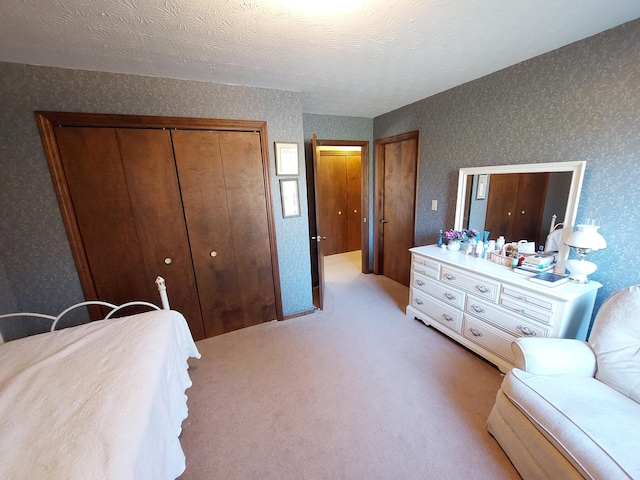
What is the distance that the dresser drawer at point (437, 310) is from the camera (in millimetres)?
2225

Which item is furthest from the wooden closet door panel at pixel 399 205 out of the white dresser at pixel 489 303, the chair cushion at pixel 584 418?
the chair cushion at pixel 584 418

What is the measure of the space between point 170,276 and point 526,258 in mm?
3036

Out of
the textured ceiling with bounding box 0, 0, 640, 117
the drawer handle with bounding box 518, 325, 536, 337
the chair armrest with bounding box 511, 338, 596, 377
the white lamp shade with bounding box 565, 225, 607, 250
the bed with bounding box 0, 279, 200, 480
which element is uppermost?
the textured ceiling with bounding box 0, 0, 640, 117

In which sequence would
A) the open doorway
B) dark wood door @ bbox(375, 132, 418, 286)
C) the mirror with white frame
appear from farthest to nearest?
the open doorway < dark wood door @ bbox(375, 132, 418, 286) < the mirror with white frame

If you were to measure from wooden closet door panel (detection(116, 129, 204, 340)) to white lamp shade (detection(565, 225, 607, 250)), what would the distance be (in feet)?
9.70

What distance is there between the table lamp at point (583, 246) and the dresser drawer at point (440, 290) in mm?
715

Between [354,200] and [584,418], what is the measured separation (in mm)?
4376

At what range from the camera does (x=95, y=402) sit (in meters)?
1.03

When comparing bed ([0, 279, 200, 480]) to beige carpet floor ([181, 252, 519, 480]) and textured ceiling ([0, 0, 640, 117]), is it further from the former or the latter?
textured ceiling ([0, 0, 640, 117])

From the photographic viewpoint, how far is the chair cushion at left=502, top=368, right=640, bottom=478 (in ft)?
3.02

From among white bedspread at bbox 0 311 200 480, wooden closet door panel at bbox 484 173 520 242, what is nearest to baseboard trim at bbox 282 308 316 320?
white bedspread at bbox 0 311 200 480

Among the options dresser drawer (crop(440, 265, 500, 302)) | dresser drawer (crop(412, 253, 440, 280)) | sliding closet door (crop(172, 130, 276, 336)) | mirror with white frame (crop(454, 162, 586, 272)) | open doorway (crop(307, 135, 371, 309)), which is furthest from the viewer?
open doorway (crop(307, 135, 371, 309))

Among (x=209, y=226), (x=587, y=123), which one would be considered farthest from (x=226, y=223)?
(x=587, y=123)

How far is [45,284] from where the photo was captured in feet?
6.33
